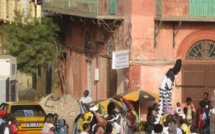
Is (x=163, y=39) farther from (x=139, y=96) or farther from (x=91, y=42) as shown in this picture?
(x=91, y=42)

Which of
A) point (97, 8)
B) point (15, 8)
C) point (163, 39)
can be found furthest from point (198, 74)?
point (15, 8)

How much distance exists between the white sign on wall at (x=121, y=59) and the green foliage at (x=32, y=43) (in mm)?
9618

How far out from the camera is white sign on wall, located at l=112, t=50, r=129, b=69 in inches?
1017

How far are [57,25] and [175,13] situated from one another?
1181 centimetres

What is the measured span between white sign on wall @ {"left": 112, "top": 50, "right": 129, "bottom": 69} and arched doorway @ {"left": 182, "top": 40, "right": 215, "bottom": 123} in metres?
2.17

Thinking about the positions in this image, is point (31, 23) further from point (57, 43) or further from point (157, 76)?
point (157, 76)

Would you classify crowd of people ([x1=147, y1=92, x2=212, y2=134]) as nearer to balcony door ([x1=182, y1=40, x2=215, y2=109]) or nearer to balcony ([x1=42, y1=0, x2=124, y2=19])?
balcony door ([x1=182, y1=40, x2=215, y2=109])

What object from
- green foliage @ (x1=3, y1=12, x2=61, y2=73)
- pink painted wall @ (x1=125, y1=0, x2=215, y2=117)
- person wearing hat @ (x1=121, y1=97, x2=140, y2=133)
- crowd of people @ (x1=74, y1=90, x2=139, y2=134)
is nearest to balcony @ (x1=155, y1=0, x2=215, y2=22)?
pink painted wall @ (x1=125, y1=0, x2=215, y2=117)

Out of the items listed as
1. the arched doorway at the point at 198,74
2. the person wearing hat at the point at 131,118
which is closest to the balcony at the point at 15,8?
the arched doorway at the point at 198,74

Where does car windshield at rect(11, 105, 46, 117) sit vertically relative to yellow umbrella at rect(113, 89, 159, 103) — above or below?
below

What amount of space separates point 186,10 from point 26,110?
6.09m

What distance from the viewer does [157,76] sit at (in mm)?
27578

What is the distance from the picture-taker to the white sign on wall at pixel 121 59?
25.8 m

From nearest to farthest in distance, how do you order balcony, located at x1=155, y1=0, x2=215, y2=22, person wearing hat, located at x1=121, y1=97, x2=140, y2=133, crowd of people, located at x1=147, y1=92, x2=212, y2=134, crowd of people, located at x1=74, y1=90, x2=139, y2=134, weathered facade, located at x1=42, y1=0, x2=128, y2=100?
crowd of people, located at x1=74, y1=90, x2=139, y2=134 < crowd of people, located at x1=147, y1=92, x2=212, y2=134 < person wearing hat, located at x1=121, y1=97, x2=140, y2=133 < balcony, located at x1=155, y1=0, x2=215, y2=22 < weathered facade, located at x1=42, y1=0, x2=128, y2=100
